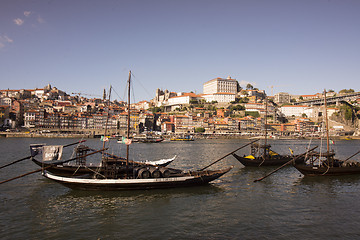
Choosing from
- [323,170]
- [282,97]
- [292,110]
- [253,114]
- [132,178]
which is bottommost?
[323,170]

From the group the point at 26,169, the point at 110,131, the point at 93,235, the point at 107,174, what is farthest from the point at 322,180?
the point at 110,131

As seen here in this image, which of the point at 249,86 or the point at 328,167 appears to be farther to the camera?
the point at 249,86

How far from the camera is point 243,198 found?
55.4 feet

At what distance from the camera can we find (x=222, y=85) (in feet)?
541

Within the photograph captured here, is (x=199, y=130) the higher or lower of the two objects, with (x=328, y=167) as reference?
higher

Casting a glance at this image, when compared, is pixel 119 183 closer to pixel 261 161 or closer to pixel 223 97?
pixel 261 161

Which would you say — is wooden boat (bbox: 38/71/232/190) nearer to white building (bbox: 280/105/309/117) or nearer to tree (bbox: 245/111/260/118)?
tree (bbox: 245/111/260/118)

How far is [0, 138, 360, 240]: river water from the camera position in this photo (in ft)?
38.1

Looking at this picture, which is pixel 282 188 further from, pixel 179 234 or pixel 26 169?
pixel 26 169

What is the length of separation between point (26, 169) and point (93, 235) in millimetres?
18505

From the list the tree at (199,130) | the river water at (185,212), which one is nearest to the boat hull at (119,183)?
the river water at (185,212)

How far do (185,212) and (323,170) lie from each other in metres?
15.5

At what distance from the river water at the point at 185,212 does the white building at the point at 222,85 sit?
145579 mm

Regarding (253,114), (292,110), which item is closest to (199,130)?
(253,114)
